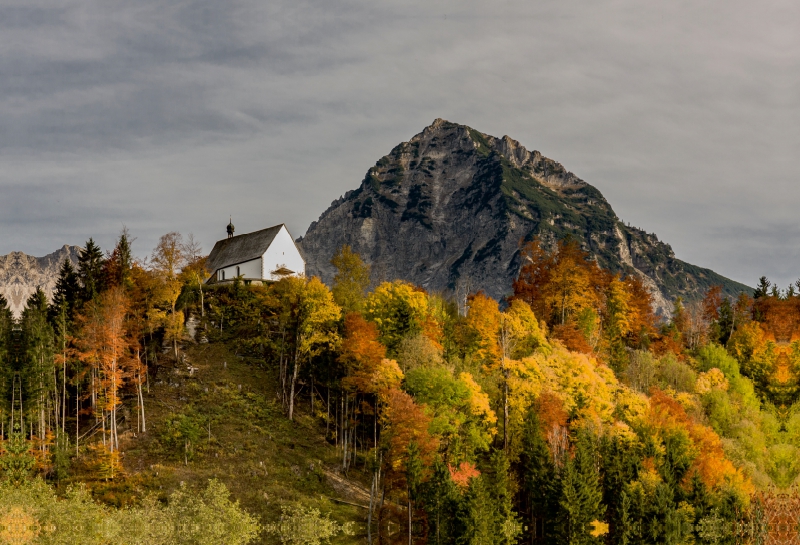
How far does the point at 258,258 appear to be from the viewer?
367 feet

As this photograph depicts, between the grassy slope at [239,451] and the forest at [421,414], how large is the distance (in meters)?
Answer: 1.10

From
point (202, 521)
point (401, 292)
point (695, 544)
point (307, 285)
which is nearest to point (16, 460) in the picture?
point (202, 521)

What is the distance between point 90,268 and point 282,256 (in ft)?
104

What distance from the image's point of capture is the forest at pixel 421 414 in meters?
62.6

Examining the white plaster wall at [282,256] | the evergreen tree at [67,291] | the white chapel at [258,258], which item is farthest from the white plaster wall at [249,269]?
the evergreen tree at [67,291]

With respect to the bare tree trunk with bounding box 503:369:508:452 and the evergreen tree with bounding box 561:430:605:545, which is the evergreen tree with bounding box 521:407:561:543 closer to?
→ the evergreen tree with bounding box 561:430:605:545

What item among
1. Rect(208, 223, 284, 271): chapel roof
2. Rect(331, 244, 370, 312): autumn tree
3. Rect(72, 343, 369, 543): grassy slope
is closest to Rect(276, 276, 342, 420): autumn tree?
Rect(72, 343, 369, 543): grassy slope

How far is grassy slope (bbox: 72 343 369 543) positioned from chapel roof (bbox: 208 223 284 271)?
26.8m

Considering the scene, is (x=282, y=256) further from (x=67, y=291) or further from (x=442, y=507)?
(x=442, y=507)

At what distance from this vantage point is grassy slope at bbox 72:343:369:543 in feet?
218

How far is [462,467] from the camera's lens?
64188 mm

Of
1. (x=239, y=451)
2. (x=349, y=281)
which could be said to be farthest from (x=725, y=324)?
(x=239, y=451)

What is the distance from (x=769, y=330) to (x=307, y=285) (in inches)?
2863

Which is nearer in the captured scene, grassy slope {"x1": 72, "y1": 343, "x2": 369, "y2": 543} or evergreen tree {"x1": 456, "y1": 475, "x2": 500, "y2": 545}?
evergreen tree {"x1": 456, "y1": 475, "x2": 500, "y2": 545}
